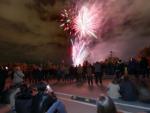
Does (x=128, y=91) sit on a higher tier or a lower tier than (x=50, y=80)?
lower

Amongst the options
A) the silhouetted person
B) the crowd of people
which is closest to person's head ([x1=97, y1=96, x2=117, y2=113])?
the crowd of people

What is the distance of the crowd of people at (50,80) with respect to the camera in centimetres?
805

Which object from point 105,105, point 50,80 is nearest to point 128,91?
point 105,105

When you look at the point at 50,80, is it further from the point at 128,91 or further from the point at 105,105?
the point at 105,105

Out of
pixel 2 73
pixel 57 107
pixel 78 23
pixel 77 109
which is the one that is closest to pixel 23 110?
pixel 57 107

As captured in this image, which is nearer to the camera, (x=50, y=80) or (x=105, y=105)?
(x=105, y=105)

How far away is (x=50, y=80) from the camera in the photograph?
103 feet

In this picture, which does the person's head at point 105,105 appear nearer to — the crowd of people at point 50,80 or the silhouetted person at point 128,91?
the crowd of people at point 50,80

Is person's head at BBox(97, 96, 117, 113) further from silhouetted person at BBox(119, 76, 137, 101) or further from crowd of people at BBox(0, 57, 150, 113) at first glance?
silhouetted person at BBox(119, 76, 137, 101)

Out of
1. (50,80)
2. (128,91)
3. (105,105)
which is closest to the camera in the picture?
(105,105)

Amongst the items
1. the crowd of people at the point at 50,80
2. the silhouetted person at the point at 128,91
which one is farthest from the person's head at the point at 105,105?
the silhouetted person at the point at 128,91

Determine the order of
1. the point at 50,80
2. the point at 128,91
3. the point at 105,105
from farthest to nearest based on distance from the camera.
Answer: the point at 50,80 → the point at 128,91 → the point at 105,105

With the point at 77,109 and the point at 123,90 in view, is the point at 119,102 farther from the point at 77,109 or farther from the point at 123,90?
the point at 77,109

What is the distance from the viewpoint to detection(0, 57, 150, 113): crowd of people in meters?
8.05
